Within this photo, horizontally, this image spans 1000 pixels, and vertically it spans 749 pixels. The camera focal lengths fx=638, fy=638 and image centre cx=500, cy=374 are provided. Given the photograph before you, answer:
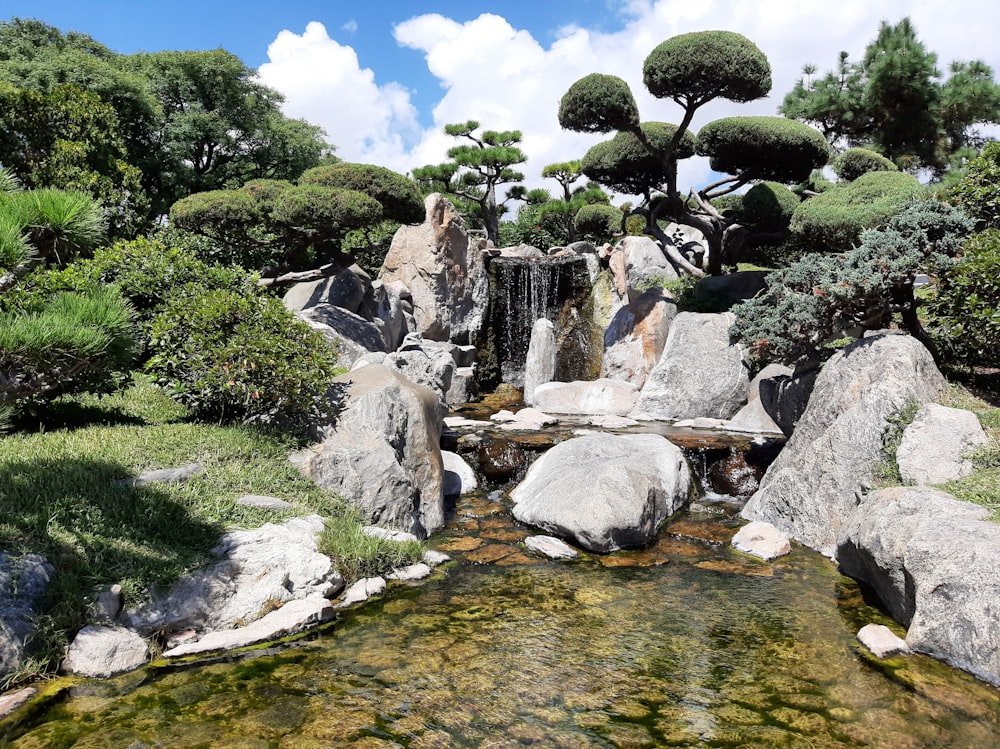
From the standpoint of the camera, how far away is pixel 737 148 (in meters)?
18.5

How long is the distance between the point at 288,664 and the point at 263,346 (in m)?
4.89

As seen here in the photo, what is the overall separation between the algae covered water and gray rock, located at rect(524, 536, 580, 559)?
0.89m

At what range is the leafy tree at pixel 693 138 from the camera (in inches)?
639

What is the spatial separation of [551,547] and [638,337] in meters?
12.2

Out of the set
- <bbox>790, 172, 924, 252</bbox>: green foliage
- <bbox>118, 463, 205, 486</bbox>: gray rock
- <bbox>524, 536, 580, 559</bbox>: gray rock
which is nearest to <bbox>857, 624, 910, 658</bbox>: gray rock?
<bbox>524, 536, 580, 559</bbox>: gray rock

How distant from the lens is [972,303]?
8.98 meters

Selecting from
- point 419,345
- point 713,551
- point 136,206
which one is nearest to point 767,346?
point 713,551

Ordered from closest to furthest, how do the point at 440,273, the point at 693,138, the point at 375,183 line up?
the point at 375,183 < the point at 693,138 < the point at 440,273

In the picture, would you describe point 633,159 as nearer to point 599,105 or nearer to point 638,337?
point 599,105

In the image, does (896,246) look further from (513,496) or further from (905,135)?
(905,135)

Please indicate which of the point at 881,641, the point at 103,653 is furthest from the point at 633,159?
the point at 103,653

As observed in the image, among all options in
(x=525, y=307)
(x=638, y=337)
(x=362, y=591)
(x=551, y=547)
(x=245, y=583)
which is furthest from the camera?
(x=525, y=307)

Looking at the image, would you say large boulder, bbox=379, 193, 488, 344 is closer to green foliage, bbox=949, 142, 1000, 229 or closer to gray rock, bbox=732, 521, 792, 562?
gray rock, bbox=732, 521, 792, 562

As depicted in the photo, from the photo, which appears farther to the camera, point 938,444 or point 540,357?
point 540,357
